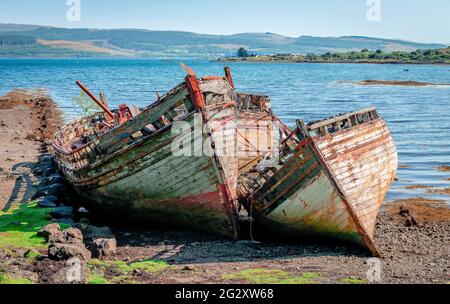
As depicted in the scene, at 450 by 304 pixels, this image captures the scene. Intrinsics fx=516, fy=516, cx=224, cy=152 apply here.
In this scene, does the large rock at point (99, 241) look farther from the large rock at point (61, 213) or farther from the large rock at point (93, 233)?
the large rock at point (61, 213)

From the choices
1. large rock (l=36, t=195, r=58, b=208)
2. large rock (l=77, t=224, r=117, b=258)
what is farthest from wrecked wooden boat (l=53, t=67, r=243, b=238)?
large rock (l=36, t=195, r=58, b=208)

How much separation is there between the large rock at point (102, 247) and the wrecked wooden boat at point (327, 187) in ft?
12.1

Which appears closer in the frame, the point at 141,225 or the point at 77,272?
the point at 77,272

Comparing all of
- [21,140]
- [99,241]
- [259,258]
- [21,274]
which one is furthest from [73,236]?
[21,140]

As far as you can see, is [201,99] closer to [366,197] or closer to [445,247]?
[366,197]

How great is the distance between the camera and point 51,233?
42.1 feet

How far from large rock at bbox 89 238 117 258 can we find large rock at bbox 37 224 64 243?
777 millimetres

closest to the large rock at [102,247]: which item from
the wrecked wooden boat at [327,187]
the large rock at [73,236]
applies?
the large rock at [73,236]

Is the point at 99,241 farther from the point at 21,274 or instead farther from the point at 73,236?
the point at 21,274

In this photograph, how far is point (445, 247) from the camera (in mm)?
12844

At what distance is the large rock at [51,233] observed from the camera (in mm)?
12453

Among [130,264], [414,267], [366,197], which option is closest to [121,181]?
[130,264]
